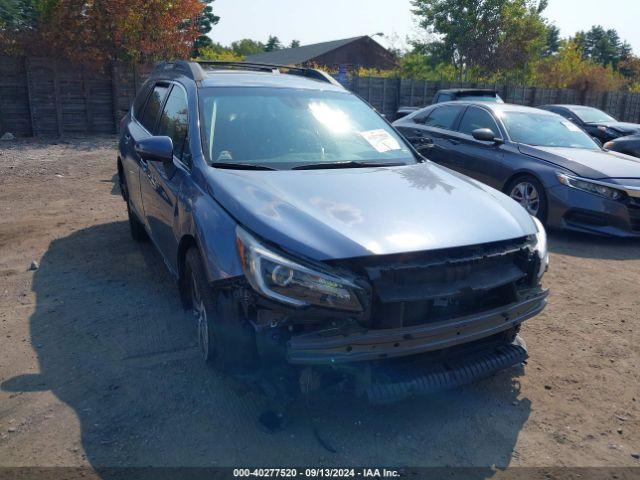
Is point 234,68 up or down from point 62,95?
up

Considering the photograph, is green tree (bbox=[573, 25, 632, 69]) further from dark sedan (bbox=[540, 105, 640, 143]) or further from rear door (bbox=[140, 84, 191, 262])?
rear door (bbox=[140, 84, 191, 262])

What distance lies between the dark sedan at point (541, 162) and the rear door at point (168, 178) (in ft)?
7.02

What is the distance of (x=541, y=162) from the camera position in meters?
6.85

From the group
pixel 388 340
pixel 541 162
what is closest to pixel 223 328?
pixel 388 340

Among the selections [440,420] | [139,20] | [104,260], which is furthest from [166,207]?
[139,20]

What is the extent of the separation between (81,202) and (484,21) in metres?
23.5

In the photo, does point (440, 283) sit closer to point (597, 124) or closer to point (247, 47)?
point (597, 124)

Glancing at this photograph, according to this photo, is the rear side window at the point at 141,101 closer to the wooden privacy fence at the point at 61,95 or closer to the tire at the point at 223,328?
the tire at the point at 223,328

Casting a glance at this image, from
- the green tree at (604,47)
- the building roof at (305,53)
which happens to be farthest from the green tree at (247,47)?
the green tree at (604,47)

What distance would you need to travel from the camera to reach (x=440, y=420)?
9.71ft

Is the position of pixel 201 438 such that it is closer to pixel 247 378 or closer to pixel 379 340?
pixel 247 378

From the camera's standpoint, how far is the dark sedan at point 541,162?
632 cm

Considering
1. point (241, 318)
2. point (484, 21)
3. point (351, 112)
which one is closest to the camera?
point (241, 318)

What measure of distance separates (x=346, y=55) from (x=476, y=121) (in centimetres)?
3731
